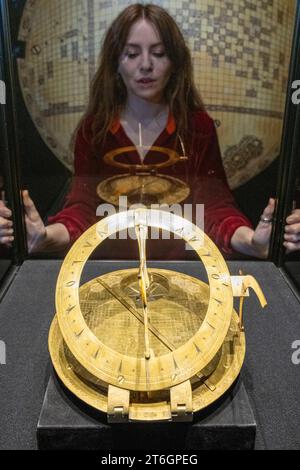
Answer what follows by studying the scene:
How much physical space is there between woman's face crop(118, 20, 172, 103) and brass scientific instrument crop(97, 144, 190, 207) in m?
0.27

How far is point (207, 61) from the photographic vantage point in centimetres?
198

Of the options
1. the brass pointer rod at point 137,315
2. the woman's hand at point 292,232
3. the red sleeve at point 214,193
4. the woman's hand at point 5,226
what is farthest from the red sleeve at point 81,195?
the woman's hand at point 292,232

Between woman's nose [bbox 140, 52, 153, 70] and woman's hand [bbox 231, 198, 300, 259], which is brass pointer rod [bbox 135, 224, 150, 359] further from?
woman's hand [bbox 231, 198, 300, 259]

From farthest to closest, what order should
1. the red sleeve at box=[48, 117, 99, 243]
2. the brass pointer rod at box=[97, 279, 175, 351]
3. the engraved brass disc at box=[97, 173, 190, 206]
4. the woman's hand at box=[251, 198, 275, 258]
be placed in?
1. the woman's hand at box=[251, 198, 275, 258]
2. the red sleeve at box=[48, 117, 99, 243]
3. the engraved brass disc at box=[97, 173, 190, 206]
4. the brass pointer rod at box=[97, 279, 175, 351]

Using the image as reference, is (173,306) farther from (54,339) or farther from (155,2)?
(155,2)

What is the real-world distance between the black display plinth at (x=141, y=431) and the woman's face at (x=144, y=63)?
138cm

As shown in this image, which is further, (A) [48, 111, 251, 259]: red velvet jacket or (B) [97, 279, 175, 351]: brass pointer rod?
(A) [48, 111, 251, 259]: red velvet jacket

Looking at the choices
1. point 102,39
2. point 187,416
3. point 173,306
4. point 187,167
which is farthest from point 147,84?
point 187,416

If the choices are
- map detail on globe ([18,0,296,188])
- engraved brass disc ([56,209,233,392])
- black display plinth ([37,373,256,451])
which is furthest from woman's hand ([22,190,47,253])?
black display plinth ([37,373,256,451])

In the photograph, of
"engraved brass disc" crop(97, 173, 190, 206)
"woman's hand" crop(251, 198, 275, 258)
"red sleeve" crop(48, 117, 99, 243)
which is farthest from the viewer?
"woman's hand" crop(251, 198, 275, 258)

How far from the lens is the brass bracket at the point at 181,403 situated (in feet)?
3.62

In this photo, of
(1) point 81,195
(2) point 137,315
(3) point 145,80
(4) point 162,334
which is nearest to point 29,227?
(1) point 81,195

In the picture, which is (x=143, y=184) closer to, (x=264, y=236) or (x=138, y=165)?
(x=138, y=165)

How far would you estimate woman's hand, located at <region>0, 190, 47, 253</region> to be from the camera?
2158mm
